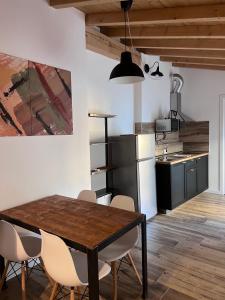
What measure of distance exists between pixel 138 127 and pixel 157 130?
45 centimetres

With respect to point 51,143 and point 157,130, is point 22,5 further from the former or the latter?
point 157,130

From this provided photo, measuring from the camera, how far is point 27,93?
248 cm

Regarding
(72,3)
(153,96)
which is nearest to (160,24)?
(72,3)

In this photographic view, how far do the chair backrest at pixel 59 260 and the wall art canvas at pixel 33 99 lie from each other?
46.5 inches

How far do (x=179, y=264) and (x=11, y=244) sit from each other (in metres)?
1.73

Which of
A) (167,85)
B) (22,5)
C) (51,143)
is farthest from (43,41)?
(167,85)

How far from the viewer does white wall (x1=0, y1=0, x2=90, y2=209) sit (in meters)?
2.34

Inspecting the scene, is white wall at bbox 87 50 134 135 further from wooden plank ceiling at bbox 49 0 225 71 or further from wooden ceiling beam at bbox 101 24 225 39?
wooden ceiling beam at bbox 101 24 225 39

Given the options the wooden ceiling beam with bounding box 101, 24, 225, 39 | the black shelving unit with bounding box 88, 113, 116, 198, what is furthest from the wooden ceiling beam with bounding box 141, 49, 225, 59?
the black shelving unit with bounding box 88, 113, 116, 198

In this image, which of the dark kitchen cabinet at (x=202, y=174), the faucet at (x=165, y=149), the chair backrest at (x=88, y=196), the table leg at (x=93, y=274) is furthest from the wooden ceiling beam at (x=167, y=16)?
the dark kitchen cabinet at (x=202, y=174)

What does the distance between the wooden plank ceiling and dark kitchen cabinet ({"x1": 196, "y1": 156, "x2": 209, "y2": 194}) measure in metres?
1.98

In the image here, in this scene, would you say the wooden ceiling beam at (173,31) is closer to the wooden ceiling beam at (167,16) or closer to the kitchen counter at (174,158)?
the wooden ceiling beam at (167,16)

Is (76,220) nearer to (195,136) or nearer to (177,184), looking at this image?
(177,184)

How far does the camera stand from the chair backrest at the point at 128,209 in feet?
7.09
